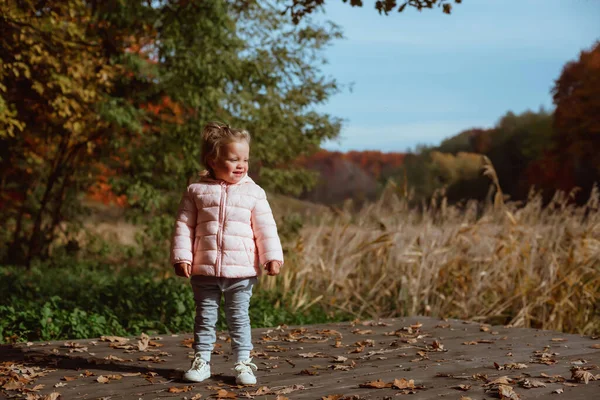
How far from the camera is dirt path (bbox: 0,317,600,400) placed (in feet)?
13.2

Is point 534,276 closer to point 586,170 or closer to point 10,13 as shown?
point 10,13

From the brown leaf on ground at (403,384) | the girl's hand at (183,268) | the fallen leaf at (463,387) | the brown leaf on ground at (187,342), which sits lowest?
the brown leaf on ground at (187,342)

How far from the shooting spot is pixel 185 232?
14.1ft

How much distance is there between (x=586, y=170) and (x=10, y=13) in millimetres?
26503

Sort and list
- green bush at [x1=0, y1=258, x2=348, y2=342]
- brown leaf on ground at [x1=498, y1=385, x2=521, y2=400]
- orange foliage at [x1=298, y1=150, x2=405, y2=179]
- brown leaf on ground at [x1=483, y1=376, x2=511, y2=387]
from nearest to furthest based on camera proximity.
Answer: brown leaf on ground at [x1=498, y1=385, x2=521, y2=400] → brown leaf on ground at [x1=483, y1=376, x2=511, y2=387] → green bush at [x1=0, y1=258, x2=348, y2=342] → orange foliage at [x1=298, y1=150, x2=405, y2=179]

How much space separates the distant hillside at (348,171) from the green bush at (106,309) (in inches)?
1155

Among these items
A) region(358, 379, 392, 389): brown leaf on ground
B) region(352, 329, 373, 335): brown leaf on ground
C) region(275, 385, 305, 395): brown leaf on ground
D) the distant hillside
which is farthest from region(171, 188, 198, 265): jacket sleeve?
the distant hillside

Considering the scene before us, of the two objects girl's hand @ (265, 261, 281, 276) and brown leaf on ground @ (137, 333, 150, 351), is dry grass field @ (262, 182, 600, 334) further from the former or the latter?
girl's hand @ (265, 261, 281, 276)

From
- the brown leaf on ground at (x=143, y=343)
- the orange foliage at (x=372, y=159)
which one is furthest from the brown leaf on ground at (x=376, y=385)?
the orange foliage at (x=372, y=159)

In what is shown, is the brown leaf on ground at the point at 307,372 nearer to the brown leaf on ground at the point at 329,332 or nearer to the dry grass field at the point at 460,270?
the brown leaf on ground at the point at 329,332

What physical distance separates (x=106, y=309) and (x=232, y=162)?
344cm

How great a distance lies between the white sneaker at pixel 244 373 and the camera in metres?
4.18

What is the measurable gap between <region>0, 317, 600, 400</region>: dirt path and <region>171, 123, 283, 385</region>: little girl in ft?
0.98

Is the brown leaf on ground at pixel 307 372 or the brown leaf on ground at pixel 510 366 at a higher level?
the brown leaf on ground at pixel 510 366
